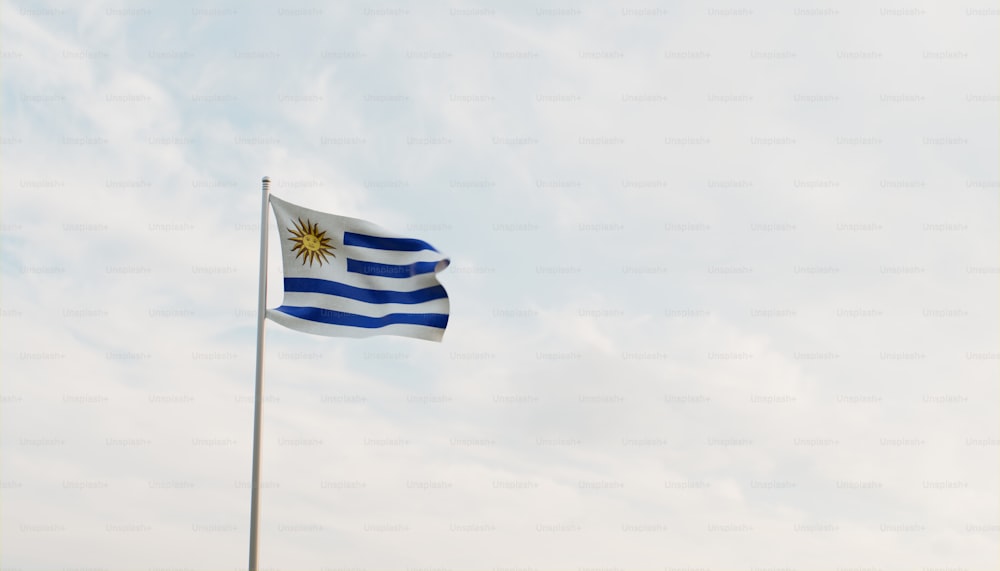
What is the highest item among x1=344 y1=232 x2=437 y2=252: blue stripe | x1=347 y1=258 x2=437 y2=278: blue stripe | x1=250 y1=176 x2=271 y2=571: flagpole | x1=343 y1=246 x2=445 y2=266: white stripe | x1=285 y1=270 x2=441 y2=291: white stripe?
x1=344 y1=232 x2=437 y2=252: blue stripe

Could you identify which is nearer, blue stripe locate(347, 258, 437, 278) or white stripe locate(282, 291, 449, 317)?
white stripe locate(282, 291, 449, 317)

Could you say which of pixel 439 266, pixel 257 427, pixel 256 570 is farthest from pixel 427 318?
pixel 256 570

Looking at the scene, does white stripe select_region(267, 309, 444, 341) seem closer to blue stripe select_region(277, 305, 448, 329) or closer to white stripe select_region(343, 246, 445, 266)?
blue stripe select_region(277, 305, 448, 329)

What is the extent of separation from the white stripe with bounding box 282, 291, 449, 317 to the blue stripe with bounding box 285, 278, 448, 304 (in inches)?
2.6


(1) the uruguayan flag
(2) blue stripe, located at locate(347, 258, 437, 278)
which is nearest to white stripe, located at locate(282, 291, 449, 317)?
(1) the uruguayan flag

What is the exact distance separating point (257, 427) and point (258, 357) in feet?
3.90

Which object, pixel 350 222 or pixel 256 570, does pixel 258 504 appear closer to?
pixel 256 570

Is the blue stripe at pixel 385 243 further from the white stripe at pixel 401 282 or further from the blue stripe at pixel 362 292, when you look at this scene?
the blue stripe at pixel 362 292

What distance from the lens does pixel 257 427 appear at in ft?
69.0

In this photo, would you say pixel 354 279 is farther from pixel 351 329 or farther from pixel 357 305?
pixel 351 329

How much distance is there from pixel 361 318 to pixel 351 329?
0.33 metres

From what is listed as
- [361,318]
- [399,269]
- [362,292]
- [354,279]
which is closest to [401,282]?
[399,269]

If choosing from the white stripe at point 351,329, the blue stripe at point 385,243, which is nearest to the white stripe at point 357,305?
the white stripe at point 351,329

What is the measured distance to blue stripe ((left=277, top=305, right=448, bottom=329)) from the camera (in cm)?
2244
